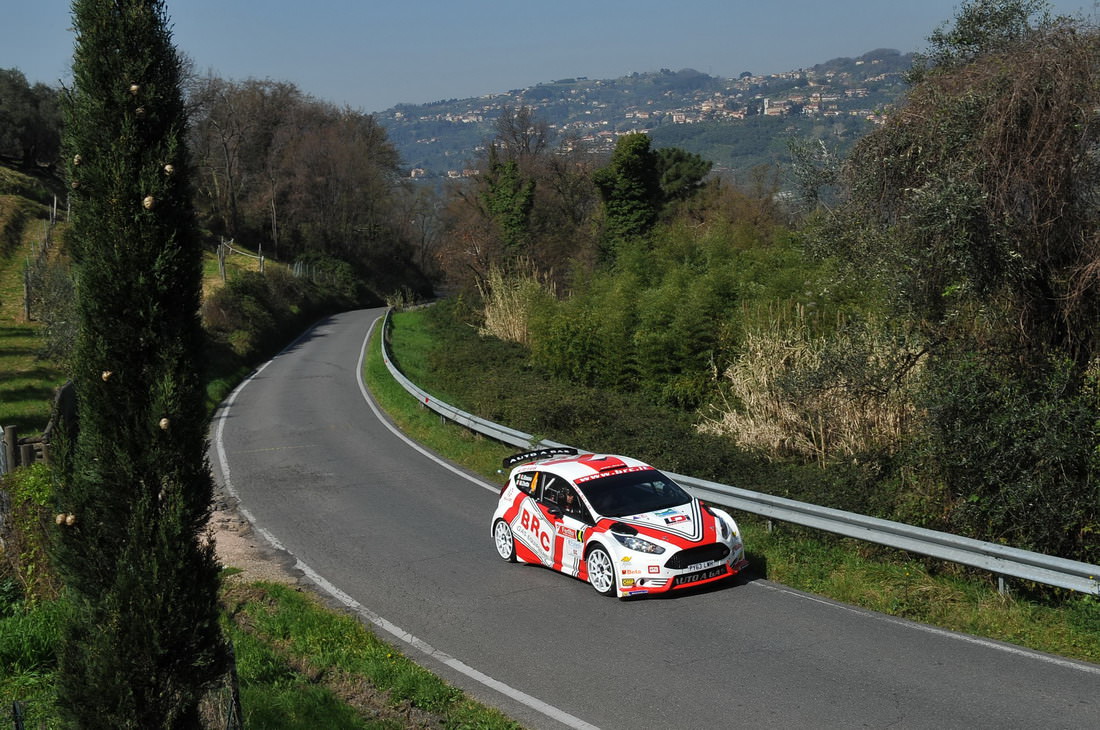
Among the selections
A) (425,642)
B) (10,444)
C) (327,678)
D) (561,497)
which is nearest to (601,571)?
(561,497)

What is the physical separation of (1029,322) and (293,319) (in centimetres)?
4384

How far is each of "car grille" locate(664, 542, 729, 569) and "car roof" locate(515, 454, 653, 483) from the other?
5.86 ft

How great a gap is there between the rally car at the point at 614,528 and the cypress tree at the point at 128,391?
20.3 feet

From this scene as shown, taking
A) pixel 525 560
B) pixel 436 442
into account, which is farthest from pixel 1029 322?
pixel 436 442

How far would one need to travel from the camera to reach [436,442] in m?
22.4

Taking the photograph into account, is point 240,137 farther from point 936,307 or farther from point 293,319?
point 936,307

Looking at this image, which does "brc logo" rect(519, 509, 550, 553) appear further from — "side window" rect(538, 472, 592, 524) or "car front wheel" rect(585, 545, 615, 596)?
"car front wheel" rect(585, 545, 615, 596)

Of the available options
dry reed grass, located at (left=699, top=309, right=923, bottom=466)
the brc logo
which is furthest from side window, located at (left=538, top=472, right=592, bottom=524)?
dry reed grass, located at (left=699, top=309, right=923, bottom=466)

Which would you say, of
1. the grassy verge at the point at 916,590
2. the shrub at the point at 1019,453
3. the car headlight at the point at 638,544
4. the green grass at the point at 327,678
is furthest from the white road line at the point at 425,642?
the shrub at the point at 1019,453

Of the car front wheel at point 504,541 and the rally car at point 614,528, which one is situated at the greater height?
the rally car at point 614,528

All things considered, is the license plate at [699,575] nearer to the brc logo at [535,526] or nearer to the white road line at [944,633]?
the white road line at [944,633]

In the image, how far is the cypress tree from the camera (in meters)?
5.69

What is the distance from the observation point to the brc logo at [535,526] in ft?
40.7

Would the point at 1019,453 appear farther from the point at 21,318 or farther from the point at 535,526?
the point at 21,318
